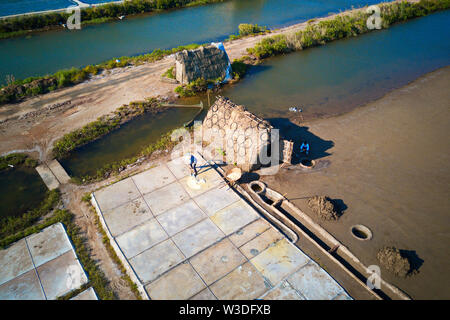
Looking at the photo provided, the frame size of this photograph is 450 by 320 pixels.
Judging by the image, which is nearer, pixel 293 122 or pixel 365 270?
pixel 365 270

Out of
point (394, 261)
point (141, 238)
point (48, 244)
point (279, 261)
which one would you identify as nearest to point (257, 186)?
point (279, 261)

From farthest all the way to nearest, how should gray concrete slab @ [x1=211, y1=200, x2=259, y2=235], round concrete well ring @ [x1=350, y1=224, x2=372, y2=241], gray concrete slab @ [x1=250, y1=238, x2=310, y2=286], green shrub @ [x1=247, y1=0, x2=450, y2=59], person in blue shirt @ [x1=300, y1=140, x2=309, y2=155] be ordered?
green shrub @ [x1=247, y1=0, x2=450, y2=59] < person in blue shirt @ [x1=300, y1=140, x2=309, y2=155] < gray concrete slab @ [x1=211, y1=200, x2=259, y2=235] < round concrete well ring @ [x1=350, y1=224, x2=372, y2=241] < gray concrete slab @ [x1=250, y1=238, x2=310, y2=286]

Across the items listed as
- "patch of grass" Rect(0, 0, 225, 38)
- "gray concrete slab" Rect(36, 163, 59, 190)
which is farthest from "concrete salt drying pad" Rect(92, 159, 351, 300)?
"patch of grass" Rect(0, 0, 225, 38)

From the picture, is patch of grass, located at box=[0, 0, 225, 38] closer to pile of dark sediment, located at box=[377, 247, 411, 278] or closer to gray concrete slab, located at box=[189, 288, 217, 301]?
gray concrete slab, located at box=[189, 288, 217, 301]

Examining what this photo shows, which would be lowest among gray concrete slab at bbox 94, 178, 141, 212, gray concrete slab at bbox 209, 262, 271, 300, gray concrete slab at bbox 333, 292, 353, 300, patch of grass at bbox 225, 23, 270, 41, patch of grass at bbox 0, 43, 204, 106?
gray concrete slab at bbox 333, 292, 353, 300

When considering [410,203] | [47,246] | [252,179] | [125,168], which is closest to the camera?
[47,246]

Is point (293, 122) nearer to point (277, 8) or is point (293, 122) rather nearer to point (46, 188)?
point (46, 188)

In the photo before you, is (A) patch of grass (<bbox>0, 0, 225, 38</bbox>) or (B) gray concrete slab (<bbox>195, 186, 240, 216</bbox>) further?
(A) patch of grass (<bbox>0, 0, 225, 38</bbox>)

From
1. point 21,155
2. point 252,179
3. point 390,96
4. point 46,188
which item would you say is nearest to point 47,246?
point 46,188
